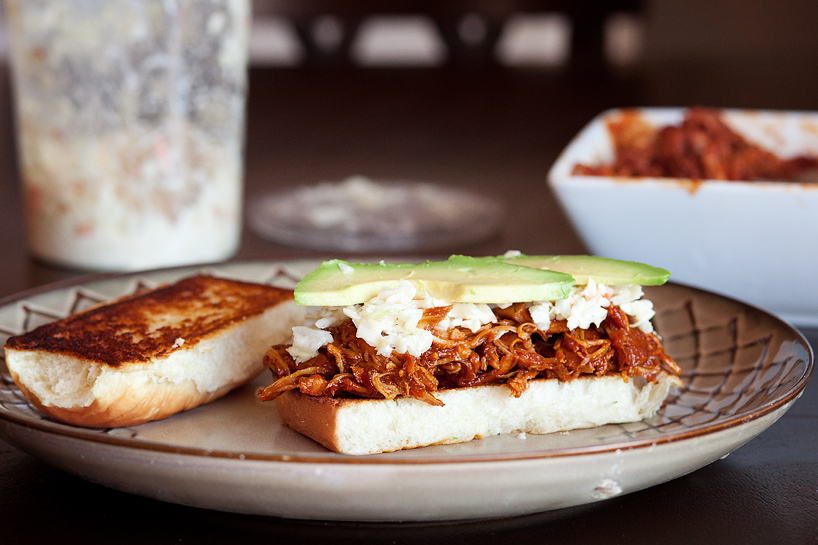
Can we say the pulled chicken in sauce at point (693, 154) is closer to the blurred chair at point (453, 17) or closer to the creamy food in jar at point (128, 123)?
the creamy food in jar at point (128, 123)

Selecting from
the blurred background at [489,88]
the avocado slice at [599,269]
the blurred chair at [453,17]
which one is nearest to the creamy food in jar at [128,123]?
the blurred background at [489,88]

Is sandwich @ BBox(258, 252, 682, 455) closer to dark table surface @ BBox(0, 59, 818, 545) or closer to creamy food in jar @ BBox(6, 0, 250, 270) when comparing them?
dark table surface @ BBox(0, 59, 818, 545)

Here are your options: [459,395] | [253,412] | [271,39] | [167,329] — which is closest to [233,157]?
[167,329]

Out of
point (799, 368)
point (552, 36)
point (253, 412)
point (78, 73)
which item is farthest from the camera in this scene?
point (552, 36)

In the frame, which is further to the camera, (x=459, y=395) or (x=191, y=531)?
(x=459, y=395)

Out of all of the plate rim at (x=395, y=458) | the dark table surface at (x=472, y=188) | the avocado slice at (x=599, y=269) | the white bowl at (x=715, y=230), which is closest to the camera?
the plate rim at (x=395, y=458)

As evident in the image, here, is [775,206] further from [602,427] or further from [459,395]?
[459,395]
